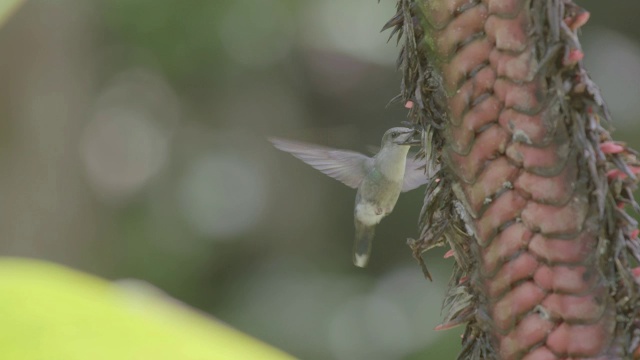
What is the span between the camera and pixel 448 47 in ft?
2.32

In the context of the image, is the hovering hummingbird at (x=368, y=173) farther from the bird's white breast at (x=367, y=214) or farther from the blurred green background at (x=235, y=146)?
the blurred green background at (x=235, y=146)

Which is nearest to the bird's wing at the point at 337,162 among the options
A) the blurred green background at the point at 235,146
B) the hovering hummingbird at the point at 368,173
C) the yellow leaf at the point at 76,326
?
the hovering hummingbird at the point at 368,173

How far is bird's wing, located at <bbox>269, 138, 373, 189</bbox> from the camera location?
1906mm

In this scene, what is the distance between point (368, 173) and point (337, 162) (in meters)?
0.11

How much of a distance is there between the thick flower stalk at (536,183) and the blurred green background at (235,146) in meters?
3.11

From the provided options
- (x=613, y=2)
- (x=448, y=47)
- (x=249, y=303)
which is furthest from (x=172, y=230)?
(x=448, y=47)

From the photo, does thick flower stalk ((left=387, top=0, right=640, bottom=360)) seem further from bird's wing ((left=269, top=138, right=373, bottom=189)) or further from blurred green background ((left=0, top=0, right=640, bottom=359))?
blurred green background ((left=0, top=0, right=640, bottom=359))

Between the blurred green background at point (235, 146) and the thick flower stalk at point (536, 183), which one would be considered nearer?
the thick flower stalk at point (536, 183)

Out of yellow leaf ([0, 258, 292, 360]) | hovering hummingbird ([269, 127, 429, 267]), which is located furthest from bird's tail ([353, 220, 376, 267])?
yellow leaf ([0, 258, 292, 360])

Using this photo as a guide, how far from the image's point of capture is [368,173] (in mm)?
1858

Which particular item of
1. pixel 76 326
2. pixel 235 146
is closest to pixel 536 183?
pixel 76 326

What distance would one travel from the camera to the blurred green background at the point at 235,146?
12.7 ft

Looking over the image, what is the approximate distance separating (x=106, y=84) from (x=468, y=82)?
14.5 feet

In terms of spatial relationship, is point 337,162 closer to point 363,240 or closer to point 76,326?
point 363,240
